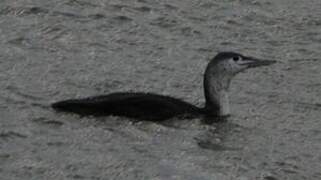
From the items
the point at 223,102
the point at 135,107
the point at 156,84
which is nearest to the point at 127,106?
the point at 135,107

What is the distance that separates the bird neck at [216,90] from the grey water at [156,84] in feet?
0.62

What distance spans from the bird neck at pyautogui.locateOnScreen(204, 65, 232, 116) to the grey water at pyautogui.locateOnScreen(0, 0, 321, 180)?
19 cm

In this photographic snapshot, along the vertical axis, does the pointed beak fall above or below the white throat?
above

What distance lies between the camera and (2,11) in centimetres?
2322

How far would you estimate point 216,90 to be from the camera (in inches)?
778

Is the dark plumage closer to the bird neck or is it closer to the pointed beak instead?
the bird neck

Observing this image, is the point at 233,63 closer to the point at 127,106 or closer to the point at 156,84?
the point at 156,84

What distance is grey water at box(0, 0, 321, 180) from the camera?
17.0 metres

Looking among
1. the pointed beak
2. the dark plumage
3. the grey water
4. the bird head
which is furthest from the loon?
the pointed beak

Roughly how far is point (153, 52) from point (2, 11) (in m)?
2.80

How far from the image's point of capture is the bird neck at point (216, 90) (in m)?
19.6

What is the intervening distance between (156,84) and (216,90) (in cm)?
96

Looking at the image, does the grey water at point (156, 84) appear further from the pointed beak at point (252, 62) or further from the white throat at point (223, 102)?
the pointed beak at point (252, 62)

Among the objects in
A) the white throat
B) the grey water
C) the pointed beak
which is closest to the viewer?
the grey water
